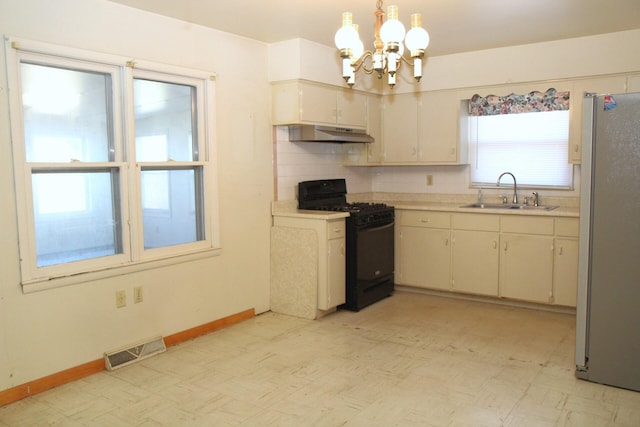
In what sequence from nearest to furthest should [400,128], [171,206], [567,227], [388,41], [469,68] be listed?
[388,41] < [171,206] < [567,227] < [469,68] < [400,128]

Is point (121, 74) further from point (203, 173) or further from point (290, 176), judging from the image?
point (290, 176)

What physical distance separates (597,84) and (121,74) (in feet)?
12.9

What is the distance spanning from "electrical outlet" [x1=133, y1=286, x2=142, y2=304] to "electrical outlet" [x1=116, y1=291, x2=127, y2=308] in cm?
8

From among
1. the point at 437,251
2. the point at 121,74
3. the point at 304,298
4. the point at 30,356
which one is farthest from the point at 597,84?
the point at 30,356

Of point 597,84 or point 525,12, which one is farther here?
point 597,84

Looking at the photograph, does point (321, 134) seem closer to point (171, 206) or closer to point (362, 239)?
point (362, 239)

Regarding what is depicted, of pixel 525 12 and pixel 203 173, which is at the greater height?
pixel 525 12

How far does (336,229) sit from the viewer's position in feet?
15.1

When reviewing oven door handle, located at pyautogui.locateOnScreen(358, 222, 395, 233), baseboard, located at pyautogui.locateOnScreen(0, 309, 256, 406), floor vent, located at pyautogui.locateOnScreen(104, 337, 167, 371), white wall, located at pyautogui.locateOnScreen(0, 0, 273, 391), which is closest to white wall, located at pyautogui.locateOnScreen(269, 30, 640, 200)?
white wall, located at pyautogui.locateOnScreen(0, 0, 273, 391)

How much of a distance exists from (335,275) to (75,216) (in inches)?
86.0

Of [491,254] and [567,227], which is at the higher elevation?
[567,227]

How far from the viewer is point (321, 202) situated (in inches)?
206

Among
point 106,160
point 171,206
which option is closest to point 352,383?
point 171,206

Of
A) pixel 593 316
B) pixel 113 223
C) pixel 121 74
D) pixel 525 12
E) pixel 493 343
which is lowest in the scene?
pixel 493 343
